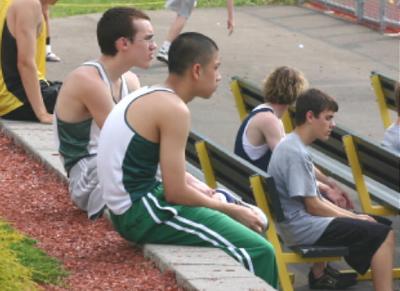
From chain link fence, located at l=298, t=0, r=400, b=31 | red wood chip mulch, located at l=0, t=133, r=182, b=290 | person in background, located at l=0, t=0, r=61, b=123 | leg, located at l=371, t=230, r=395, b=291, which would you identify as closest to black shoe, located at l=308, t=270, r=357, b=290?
leg, located at l=371, t=230, r=395, b=291

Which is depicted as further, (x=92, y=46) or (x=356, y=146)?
(x=92, y=46)

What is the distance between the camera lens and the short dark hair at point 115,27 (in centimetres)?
805

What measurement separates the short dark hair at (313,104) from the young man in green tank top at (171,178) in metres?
1.39

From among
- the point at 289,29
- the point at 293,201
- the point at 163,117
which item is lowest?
the point at 289,29

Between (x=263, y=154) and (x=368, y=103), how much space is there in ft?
17.9

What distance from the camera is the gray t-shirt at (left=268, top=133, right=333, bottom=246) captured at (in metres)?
8.29

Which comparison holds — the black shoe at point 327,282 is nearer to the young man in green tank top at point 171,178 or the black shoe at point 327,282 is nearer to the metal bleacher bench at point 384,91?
the young man in green tank top at point 171,178

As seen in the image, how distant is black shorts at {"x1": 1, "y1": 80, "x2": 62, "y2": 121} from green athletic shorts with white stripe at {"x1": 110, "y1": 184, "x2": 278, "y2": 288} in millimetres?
3713

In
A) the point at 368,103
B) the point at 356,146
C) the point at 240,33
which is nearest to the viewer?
the point at 356,146

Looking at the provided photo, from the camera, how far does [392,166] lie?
8836mm

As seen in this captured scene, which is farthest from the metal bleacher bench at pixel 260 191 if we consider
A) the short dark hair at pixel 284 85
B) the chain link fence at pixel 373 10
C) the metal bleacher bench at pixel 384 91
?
the chain link fence at pixel 373 10

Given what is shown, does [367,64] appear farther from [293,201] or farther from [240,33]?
[293,201]

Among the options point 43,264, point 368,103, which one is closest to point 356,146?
point 43,264

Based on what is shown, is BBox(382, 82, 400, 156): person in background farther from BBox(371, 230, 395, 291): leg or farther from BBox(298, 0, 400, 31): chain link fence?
BBox(298, 0, 400, 31): chain link fence
